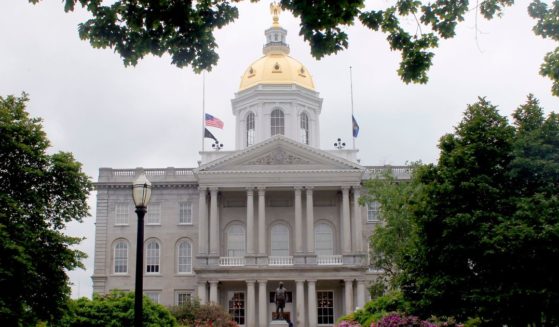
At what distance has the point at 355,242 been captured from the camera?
5634 centimetres

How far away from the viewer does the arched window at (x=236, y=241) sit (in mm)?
58562

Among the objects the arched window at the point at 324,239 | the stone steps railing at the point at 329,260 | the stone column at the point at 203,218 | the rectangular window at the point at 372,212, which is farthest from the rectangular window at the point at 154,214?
the rectangular window at the point at 372,212

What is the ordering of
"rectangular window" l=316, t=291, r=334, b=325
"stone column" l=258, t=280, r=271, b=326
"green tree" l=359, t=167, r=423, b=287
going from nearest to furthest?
"green tree" l=359, t=167, r=423, b=287
"stone column" l=258, t=280, r=271, b=326
"rectangular window" l=316, t=291, r=334, b=325

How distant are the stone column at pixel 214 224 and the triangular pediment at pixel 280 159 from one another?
189 centimetres

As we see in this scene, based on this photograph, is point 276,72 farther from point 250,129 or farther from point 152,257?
point 152,257

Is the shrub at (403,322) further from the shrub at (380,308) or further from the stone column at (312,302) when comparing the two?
the stone column at (312,302)

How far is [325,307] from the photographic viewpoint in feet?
186

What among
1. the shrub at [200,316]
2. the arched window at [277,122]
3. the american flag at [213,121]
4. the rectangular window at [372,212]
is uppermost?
the arched window at [277,122]

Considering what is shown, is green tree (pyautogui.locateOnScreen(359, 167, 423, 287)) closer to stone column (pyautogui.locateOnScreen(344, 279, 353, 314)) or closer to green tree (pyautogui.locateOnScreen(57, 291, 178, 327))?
stone column (pyautogui.locateOnScreen(344, 279, 353, 314))

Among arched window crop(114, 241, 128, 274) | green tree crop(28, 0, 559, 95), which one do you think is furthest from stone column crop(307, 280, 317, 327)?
green tree crop(28, 0, 559, 95)

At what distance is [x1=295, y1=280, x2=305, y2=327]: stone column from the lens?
52.6 metres

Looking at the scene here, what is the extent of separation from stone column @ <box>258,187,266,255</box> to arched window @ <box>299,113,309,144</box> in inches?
402

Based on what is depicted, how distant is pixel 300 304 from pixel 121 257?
50.6 ft

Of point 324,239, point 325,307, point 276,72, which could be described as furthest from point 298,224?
point 276,72
